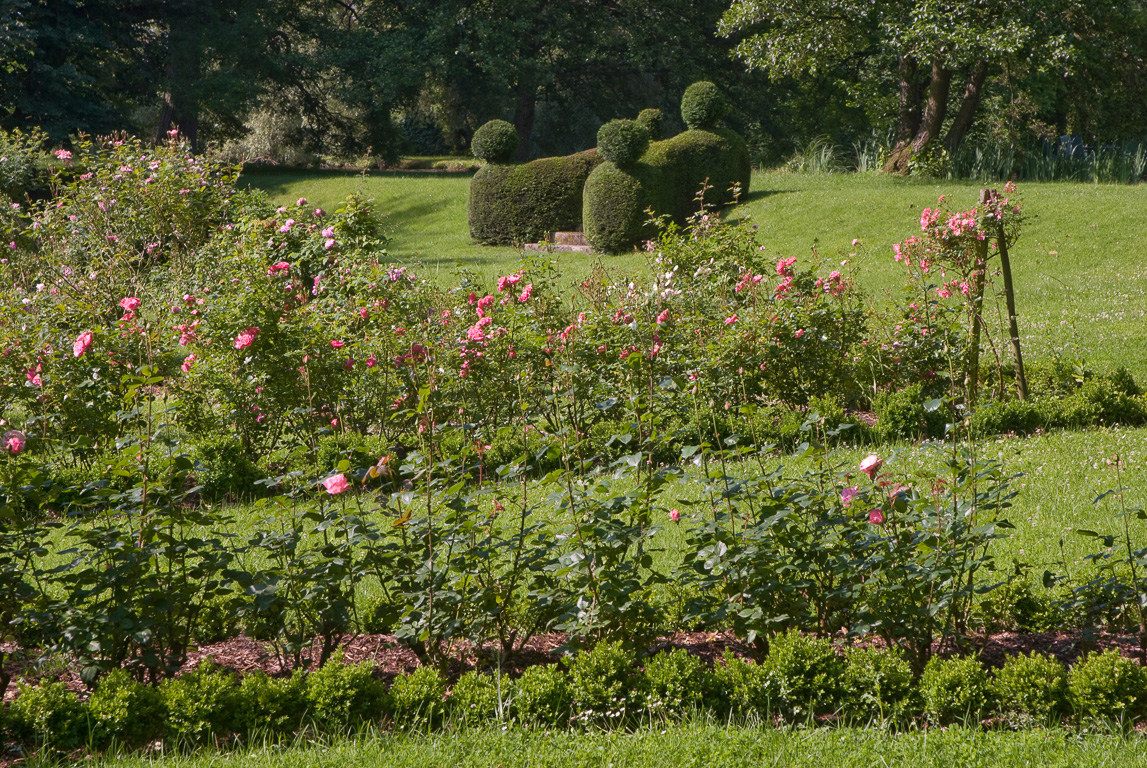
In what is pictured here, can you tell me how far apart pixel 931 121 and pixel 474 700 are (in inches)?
716

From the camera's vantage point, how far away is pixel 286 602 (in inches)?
118

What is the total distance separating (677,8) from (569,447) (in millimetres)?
25977

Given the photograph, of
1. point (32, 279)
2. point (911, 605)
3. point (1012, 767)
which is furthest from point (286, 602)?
point (32, 279)

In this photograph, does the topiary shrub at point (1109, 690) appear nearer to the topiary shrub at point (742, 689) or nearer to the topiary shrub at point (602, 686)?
the topiary shrub at point (742, 689)

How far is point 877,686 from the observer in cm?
273

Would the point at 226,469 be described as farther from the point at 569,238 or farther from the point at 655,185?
the point at 569,238

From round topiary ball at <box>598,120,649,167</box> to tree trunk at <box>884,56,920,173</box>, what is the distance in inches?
257

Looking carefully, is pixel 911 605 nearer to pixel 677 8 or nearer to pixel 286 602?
pixel 286 602

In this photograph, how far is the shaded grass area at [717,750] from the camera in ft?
7.83

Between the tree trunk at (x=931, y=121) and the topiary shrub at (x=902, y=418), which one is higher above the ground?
the tree trunk at (x=931, y=121)

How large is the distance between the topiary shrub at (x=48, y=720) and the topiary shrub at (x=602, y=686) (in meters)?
1.39

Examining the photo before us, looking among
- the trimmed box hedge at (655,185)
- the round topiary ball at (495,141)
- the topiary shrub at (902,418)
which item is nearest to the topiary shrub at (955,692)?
the topiary shrub at (902,418)

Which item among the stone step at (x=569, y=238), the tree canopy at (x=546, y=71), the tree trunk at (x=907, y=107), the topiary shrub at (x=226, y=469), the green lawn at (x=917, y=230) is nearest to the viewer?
the topiary shrub at (x=226, y=469)

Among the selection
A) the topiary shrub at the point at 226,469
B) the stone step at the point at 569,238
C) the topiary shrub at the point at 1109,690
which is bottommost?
the topiary shrub at the point at 226,469
